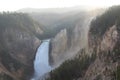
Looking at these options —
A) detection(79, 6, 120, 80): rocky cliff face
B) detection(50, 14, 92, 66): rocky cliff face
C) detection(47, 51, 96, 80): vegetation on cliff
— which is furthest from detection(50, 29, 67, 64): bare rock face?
detection(79, 6, 120, 80): rocky cliff face

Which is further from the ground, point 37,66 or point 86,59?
point 86,59

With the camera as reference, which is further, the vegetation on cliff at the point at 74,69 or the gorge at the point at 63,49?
the vegetation on cliff at the point at 74,69

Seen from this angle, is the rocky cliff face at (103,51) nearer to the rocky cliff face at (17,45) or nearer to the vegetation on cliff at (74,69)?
the vegetation on cliff at (74,69)

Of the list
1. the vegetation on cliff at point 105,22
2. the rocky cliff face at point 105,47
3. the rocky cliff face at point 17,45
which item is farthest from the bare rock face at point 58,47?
the rocky cliff face at point 105,47

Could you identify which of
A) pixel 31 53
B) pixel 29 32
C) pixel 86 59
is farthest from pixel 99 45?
pixel 29 32

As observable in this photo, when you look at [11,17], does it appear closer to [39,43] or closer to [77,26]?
[39,43]

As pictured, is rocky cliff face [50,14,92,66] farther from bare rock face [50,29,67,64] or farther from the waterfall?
the waterfall
